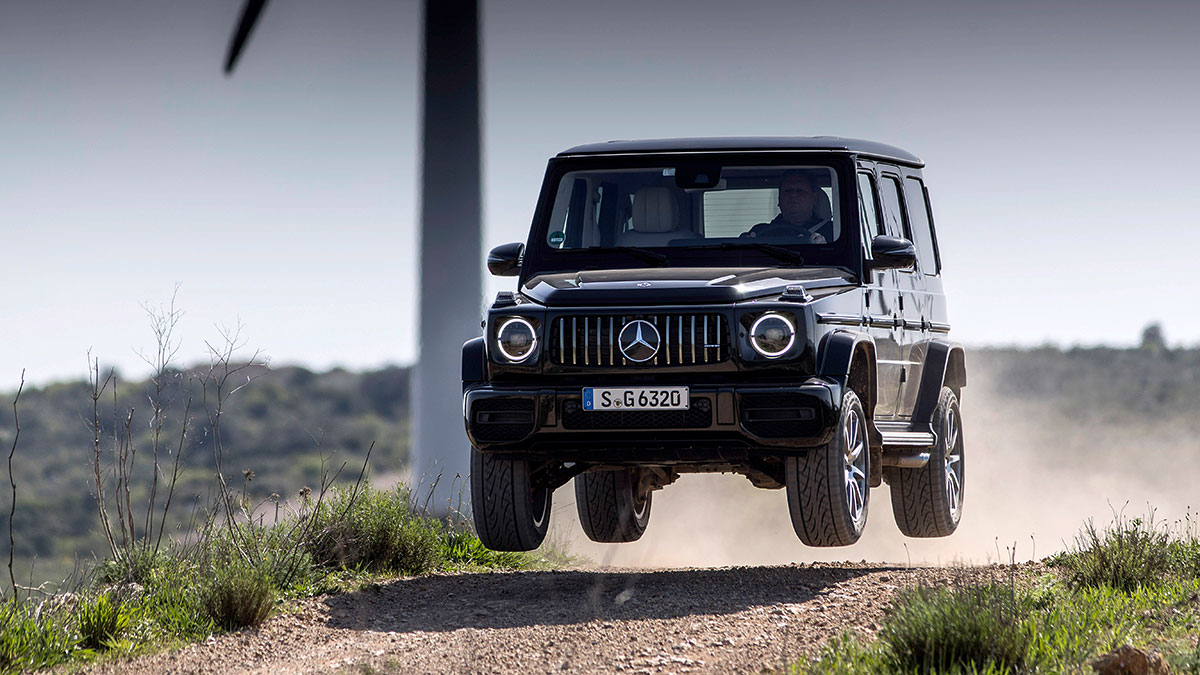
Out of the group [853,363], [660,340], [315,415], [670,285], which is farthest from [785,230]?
[315,415]

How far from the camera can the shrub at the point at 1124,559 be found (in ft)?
27.7

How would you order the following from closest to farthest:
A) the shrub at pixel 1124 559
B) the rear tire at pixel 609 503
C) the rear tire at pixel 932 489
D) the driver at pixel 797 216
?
the shrub at pixel 1124 559 < the driver at pixel 797 216 < the rear tire at pixel 932 489 < the rear tire at pixel 609 503

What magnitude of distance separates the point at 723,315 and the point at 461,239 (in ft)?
35.0

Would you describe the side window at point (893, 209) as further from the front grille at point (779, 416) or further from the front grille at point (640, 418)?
the front grille at point (640, 418)

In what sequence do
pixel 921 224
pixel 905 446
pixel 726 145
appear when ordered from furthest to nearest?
1. pixel 921 224
2. pixel 905 446
3. pixel 726 145

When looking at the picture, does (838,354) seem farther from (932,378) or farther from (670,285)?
(932,378)

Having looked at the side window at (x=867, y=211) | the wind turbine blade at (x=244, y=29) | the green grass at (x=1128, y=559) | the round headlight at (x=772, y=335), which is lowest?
the green grass at (x=1128, y=559)

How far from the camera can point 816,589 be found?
8297 mm

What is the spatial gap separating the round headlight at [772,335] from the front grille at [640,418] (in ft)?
1.37

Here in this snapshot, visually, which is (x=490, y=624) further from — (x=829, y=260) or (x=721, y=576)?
(x=829, y=260)

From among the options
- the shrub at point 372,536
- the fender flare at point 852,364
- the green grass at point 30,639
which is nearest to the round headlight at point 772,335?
the fender flare at point 852,364

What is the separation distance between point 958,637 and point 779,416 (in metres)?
2.06

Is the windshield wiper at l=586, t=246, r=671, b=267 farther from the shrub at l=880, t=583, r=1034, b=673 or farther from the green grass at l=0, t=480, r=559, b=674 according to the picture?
the shrub at l=880, t=583, r=1034, b=673

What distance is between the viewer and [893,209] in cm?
1012
